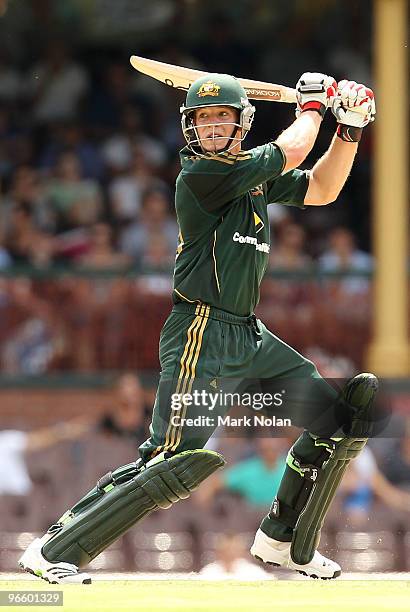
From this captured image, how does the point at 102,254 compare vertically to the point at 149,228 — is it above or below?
below

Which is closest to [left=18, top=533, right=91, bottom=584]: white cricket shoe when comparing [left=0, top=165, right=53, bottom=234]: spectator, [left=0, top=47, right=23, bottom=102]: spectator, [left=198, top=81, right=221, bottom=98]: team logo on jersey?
[left=198, top=81, right=221, bottom=98]: team logo on jersey

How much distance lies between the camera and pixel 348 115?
219 inches

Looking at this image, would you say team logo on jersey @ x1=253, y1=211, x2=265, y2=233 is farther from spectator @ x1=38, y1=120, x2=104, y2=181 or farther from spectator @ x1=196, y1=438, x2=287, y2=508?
spectator @ x1=38, y1=120, x2=104, y2=181

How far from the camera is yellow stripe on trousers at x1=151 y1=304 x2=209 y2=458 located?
17.0ft

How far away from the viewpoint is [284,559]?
5668 millimetres

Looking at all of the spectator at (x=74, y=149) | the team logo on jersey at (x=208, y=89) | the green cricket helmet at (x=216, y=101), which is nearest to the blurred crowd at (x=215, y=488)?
the green cricket helmet at (x=216, y=101)

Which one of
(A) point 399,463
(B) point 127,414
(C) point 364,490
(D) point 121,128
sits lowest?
(C) point 364,490

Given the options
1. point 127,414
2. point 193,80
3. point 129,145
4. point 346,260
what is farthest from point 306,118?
point 129,145

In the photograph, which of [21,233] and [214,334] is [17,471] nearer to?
[21,233]

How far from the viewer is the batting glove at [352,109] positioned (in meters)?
5.53

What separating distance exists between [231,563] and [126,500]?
9.55 feet

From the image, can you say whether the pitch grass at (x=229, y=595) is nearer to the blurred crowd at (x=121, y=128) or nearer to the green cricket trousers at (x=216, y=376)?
the green cricket trousers at (x=216, y=376)

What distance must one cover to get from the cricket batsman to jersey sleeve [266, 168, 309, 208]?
0.14m

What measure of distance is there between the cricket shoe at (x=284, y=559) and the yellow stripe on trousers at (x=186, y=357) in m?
0.74
